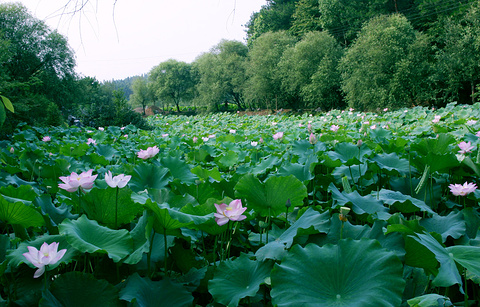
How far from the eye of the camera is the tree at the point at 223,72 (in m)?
31.1

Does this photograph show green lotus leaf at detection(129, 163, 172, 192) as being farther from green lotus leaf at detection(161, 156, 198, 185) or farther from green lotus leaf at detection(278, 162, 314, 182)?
green lotus leaf at detection(278, 162, 314, 182)

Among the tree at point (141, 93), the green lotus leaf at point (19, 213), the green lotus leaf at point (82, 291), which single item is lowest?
the green lotus leaf at point (82, 291)

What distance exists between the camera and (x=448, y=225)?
1021 millimetres

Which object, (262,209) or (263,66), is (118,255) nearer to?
(262,209)

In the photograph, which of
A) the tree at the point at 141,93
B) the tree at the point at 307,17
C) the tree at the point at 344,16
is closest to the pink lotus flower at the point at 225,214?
the tree at the point at 344,16

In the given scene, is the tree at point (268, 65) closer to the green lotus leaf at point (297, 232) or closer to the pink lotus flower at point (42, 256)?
the green lotus leaf at point (297, 232)

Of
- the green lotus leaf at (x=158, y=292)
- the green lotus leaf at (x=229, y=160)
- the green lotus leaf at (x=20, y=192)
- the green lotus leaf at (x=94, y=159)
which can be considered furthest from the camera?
the green lotus leaf at (x=229, y=160)

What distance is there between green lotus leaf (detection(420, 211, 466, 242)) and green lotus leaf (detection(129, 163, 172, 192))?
1.03 meters

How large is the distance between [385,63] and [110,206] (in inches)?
711

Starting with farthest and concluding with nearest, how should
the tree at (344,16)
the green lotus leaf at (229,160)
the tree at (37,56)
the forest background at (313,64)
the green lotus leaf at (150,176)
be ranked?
the tree at (344,16) < the tree at (37,56) < the forest background at (313,64) < the green lotus leaf at (229,160) < the green lotus leaf at (150,176)

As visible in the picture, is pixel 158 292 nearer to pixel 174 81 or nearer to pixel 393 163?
pixel 393 163

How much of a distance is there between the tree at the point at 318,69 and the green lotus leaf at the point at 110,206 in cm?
2102

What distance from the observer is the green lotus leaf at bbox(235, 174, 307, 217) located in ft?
3.35

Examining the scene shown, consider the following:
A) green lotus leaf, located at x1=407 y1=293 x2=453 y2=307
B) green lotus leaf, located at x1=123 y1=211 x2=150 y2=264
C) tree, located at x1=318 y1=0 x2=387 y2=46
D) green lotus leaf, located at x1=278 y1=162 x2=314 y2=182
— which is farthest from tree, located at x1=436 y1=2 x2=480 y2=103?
green lotus leaf, located at x1=123 y1=211 x2=150 y2=264
